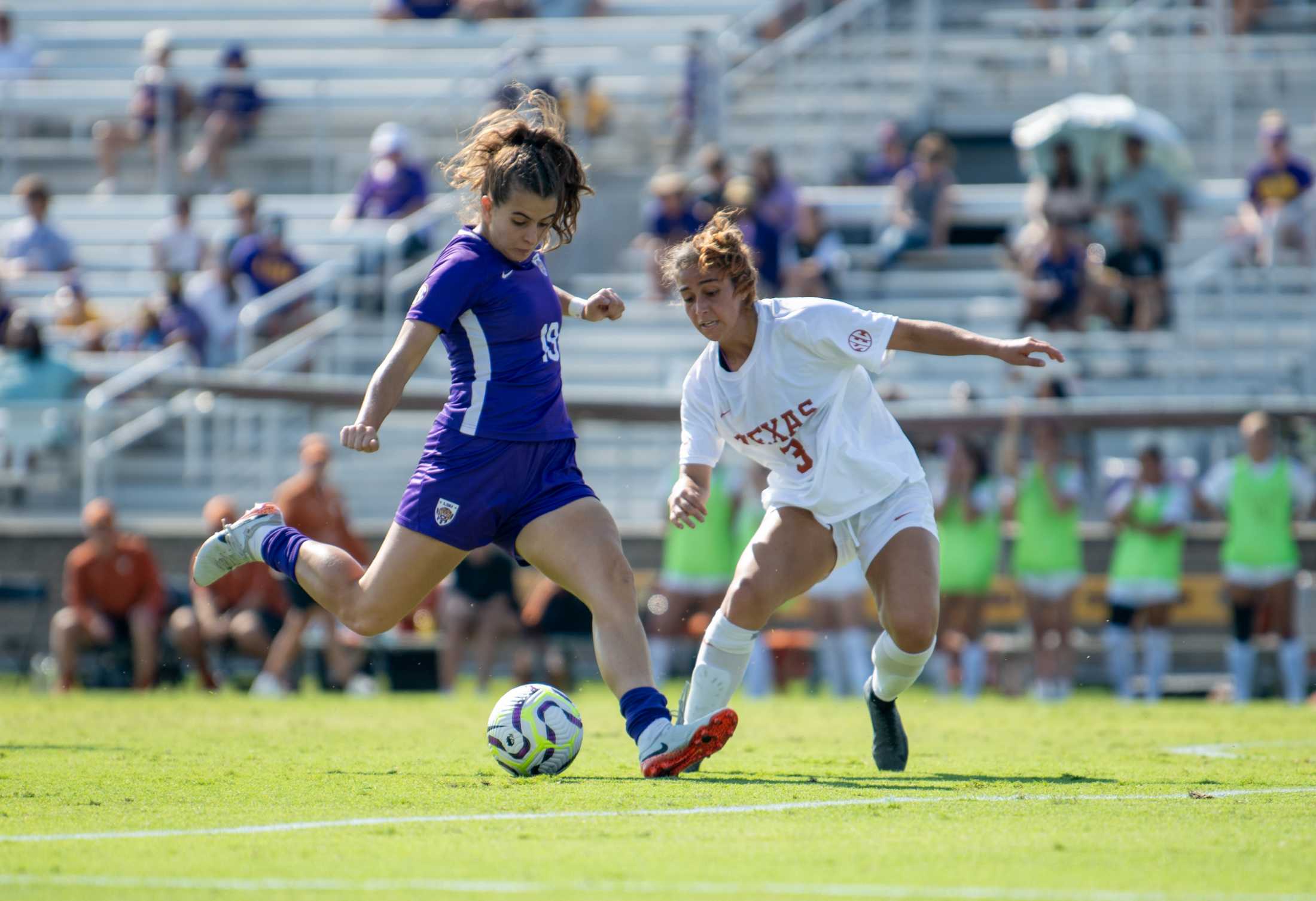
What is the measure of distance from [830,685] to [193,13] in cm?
1545

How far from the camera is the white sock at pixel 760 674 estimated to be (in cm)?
1450

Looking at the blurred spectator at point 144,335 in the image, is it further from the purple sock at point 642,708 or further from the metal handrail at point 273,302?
the purple sock at point 642,708

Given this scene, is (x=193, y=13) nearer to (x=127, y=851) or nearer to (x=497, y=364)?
(x=497, y=364)

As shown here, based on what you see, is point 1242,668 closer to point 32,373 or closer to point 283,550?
point 283,550

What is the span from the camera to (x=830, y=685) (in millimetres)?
14789

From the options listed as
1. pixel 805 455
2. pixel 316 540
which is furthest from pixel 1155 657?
pixel 805 455

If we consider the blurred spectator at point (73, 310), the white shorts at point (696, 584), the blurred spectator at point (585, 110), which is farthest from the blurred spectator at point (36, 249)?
the white shorts at point (696, 584)

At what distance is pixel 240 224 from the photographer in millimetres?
19109

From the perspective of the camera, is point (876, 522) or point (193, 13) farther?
point (193, 13)

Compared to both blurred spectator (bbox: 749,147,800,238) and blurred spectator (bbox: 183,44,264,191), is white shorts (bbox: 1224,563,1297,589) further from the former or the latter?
blurred spectator (bbox: 183,44,264,191)

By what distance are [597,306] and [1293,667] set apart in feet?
27.1

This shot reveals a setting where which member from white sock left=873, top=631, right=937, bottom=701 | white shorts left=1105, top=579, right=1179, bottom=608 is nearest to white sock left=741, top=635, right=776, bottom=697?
white shorts left=1105, top=579, right=1179, bottom=608

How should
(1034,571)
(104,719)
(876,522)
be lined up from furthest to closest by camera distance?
(1034,571) → (104,719) → (876,522)

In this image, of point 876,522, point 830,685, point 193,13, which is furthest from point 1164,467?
point 193,13
